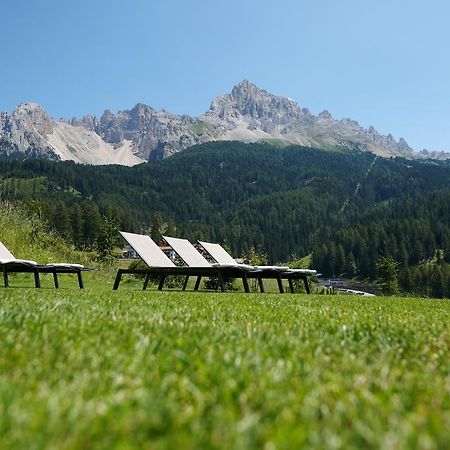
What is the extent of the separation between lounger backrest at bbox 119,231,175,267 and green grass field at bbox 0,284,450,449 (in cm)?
1208

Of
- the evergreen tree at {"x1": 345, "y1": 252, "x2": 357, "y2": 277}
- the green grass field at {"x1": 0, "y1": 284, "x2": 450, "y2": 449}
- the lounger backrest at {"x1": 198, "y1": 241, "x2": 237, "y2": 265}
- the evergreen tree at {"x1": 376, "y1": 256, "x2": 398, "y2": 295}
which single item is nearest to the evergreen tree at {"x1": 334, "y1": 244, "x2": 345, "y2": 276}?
the evergreen tree at {"x1": 345, "y1": 252, "x2": 357, "y2": 277}

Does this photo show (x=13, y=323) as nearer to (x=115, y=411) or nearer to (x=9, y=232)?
(x=115, y=411)

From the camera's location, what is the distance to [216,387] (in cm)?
216

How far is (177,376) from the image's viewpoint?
2.34 m

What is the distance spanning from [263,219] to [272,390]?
19832 cm

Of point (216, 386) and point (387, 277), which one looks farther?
point (387, 277)

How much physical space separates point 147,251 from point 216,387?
49.5ft

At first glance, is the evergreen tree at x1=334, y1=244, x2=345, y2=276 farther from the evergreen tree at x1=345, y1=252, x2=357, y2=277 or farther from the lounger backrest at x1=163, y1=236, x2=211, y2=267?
the lounger backrest at x1=163, y1=236, x2=211, y2=267

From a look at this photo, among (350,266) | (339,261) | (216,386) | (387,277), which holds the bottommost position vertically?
(387,277)

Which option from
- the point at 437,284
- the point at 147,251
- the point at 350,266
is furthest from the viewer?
the point at 350,266

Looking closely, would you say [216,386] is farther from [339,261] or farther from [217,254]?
[339,261]

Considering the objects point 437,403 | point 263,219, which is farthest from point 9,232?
point 263,219

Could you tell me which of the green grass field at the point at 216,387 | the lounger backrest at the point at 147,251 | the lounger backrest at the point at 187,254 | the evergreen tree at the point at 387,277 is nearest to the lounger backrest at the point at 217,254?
the lounger backrest at the point at 187,254

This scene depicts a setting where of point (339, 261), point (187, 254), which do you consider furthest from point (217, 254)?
point (339, 261)
